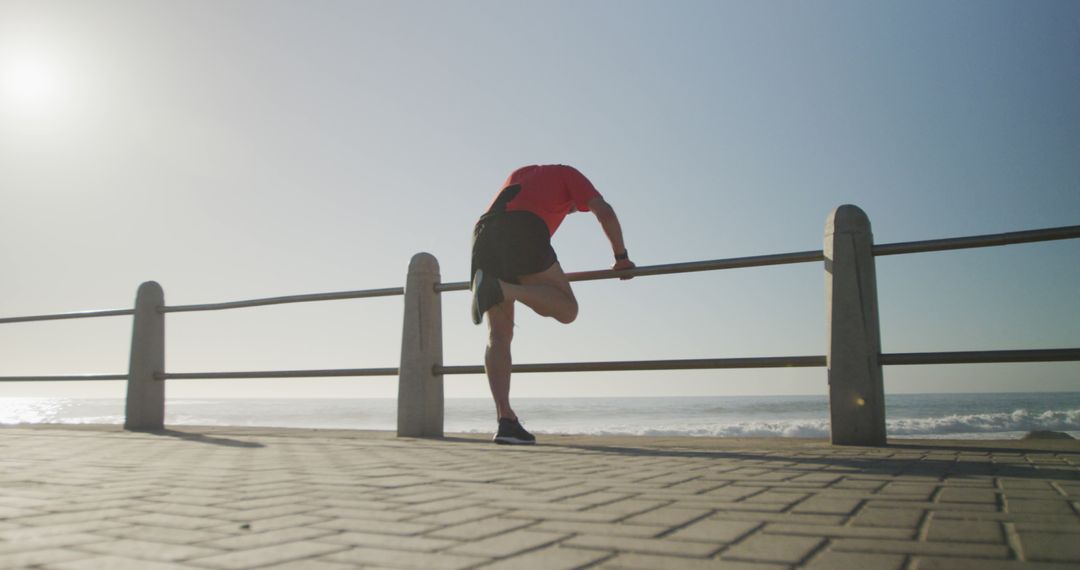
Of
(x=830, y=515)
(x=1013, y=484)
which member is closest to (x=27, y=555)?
(x=830, y=515)

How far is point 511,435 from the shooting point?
398 centimetres

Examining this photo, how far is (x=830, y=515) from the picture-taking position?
1673mm

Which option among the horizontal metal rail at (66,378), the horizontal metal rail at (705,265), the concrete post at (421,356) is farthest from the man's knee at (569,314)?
the horizontal metal rail at (66,378)

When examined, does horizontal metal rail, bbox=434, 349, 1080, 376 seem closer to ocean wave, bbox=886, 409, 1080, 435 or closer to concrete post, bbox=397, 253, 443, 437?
concrete post, bbox=397, 253, 443, 437

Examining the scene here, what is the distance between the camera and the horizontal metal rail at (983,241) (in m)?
3.32

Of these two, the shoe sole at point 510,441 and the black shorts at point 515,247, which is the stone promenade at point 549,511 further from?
the black shorts at point 515,247

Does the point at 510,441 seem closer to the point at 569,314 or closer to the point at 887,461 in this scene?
the point at 569,314

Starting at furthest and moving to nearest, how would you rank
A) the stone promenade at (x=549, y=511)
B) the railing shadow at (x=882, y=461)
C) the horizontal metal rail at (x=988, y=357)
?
the horizontal metal rail at (x=988, y=357) < the railing shadow at (x=882, y=461) < the stone promenade at (x=549, y=511)

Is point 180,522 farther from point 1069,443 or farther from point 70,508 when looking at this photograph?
point 1069,443

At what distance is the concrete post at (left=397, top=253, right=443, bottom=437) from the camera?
4.97 meters

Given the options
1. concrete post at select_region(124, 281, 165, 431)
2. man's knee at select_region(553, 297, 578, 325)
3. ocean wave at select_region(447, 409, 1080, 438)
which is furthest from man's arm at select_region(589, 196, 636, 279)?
ocean wave at select_region(447, 409, 1080, 438)

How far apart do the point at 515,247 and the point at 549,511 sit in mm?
2393

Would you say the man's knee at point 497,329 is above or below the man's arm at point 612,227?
below

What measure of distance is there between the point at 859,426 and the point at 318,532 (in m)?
3.00
